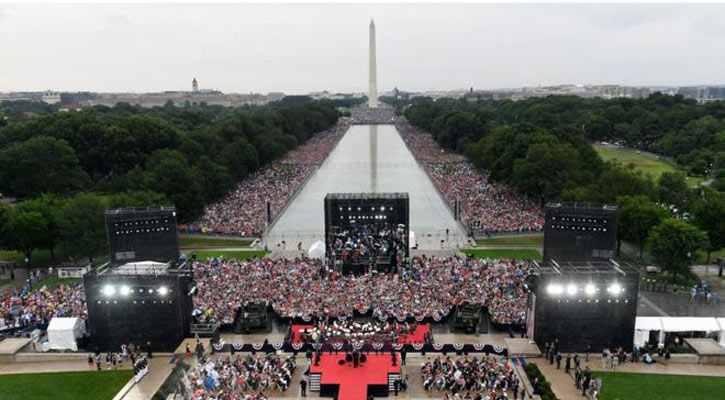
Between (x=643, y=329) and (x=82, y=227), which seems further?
(x=82, y=227)

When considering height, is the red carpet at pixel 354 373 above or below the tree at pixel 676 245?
below

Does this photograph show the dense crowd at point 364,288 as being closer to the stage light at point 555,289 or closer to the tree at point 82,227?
the stage light at point 555,289

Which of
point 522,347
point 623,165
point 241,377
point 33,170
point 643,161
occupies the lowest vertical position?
point 522,347

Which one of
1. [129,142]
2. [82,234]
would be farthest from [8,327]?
[129,142]

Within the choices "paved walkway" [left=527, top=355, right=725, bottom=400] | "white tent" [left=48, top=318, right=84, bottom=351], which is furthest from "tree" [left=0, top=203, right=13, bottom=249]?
"paved walkway" [left=527, top=355, right=725, bottom=400]

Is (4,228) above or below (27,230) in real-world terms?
above

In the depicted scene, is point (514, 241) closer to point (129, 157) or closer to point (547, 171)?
point (547, 171)

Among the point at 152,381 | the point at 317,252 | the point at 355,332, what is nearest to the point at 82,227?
the point at 317,252

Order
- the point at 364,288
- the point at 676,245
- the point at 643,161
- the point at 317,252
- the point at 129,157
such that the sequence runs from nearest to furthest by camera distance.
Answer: the point at 364,288, the point at 676,245, the point at 317,252, the point at 129,157, the point at 643,161

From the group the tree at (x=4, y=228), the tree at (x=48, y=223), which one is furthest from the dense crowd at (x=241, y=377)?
the tree at (x=4, y=228)
